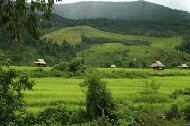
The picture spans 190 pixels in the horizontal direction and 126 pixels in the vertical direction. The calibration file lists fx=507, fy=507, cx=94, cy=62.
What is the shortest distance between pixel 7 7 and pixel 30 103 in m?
19.1

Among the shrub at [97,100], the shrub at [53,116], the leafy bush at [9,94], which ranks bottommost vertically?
the shrub at [53,116]

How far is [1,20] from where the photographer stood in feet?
52.8

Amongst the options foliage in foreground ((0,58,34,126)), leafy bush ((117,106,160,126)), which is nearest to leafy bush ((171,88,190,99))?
leafy bush ((117,106,160,126))

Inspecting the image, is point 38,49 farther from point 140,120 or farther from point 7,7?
point 7,7

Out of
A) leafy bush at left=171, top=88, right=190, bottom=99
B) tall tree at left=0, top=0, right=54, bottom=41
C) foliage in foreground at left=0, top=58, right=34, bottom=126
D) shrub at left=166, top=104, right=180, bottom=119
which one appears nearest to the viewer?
tall tree at left=0, top=0, right=54, bottom=41

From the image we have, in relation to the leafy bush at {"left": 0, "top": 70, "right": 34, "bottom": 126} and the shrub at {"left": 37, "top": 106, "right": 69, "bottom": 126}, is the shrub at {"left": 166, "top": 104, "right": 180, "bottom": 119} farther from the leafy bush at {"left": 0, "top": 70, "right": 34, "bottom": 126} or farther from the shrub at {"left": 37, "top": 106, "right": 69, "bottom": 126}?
the leafy bush at {"left": 0, "top": 70, "right": 34, "bottom": 126}

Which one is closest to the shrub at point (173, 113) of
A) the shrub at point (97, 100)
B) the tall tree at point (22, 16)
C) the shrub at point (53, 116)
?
the shrub at point (97, 100)

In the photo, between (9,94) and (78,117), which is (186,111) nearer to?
(78,117)

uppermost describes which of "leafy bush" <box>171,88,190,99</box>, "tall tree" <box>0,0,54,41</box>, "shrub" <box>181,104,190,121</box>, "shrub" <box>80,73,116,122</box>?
"tall tree" <box>0,0,54,41</box>

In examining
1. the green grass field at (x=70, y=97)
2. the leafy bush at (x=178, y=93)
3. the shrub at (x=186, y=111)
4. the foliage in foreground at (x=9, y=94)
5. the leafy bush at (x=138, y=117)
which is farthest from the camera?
Result: the leafy bush at (x=178, y=93)

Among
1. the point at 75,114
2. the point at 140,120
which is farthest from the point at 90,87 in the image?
the point at 140,120

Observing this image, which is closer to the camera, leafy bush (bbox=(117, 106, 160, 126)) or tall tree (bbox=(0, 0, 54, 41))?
tall tree (bbox=(0, 0, 54, 41))

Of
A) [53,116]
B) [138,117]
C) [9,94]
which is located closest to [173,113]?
[138,117]

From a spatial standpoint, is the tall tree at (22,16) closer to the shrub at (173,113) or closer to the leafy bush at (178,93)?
the shrub at (173,113)
